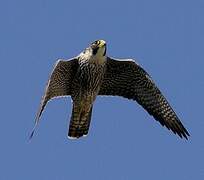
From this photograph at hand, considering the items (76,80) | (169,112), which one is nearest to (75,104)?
(76,80)

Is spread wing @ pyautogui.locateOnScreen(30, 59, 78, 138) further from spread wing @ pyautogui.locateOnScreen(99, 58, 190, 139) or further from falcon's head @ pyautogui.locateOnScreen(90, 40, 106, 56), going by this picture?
spread wing @ pyautogui.locateOnScreen(99, 58, 190, 139)

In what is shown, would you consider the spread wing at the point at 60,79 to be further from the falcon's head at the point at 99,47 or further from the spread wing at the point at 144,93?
the spread wing at the point at 144,93

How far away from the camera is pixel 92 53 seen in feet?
59.9

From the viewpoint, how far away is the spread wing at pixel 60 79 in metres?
17.8

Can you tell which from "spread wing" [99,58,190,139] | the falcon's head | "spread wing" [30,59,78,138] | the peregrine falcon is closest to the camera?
"spread wing" [30,59,78,138]

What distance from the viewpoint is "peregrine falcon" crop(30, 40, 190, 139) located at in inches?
717

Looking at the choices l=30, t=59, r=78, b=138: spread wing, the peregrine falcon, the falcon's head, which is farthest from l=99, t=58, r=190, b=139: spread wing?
the falcon's head

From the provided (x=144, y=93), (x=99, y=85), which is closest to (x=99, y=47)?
(x=99, y=85)

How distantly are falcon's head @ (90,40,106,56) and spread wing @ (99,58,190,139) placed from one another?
0.99 m

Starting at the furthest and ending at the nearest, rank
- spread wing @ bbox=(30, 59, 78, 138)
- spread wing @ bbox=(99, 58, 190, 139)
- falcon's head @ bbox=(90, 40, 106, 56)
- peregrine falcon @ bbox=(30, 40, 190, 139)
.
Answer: spread wing @ bbox=(99, 58, 190, 139), peregrine falcon @ bbox=(30, 40, 190, 139), falcon's head @ bbox=(90, 40, 106, 56), spread wing @ bbox=(30, 59, 78, 138)

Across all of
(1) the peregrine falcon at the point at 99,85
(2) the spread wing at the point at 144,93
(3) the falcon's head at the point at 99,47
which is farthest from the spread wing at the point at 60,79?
(2) the spread wing at the point at 144,93

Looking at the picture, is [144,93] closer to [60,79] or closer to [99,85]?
[99,85]

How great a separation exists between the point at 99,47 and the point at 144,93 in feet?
5.84

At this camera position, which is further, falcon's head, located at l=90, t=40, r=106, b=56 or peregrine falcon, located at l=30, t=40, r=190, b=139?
peregrine falcon, located at l=30, t=40, r=190, b=139
